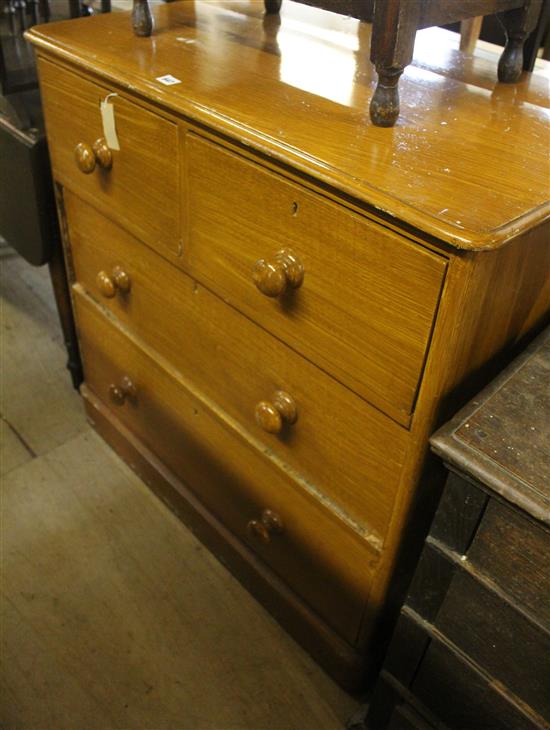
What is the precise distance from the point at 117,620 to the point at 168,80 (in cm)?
102

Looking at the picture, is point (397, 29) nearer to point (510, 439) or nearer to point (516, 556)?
point (510, 439)

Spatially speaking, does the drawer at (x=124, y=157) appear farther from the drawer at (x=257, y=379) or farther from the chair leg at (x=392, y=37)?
the chair leg at (x=392, y=37)

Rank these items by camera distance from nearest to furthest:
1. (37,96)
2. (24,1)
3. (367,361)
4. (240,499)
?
(367,361) → (240,499) → (37,96) → (24,1)

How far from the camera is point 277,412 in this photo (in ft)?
3.25

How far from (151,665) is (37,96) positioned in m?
1.33

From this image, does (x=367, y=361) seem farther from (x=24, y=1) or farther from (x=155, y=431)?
(x=24, y=1)

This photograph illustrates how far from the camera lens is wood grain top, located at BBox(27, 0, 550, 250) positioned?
2.28 feet

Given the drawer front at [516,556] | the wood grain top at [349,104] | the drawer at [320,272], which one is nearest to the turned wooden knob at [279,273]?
the drawer at [320,272]

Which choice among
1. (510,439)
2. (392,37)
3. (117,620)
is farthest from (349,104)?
(117,620)

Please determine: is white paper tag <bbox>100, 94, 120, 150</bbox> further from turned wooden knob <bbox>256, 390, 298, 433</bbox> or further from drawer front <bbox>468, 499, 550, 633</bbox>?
drawer front <bbox>468, 499, 550, 633</bbox>

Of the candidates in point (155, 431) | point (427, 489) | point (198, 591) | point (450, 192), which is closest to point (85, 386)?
point (155, 431)

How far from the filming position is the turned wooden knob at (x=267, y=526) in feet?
3.77

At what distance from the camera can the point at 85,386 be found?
1659mm

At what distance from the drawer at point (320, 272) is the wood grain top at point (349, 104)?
0.14 feet
